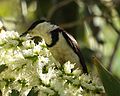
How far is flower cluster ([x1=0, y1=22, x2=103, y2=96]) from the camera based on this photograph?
125 cm

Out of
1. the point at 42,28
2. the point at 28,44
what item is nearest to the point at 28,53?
the point at 28,44

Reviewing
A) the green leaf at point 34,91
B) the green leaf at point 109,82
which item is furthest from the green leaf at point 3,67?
the green leaf at point 109,82

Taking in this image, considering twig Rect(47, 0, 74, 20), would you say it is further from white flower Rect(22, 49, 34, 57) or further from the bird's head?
white flower Rect(22, 49, 34, 57)

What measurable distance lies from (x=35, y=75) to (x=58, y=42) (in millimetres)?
444

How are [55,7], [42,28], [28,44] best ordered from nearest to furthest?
[28,44] → [42,28] → [55,7]

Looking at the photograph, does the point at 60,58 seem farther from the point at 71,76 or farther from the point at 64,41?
the point at 71,76

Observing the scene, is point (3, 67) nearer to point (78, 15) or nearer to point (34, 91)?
point (34, 91)

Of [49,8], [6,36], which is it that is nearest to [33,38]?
[6,36]

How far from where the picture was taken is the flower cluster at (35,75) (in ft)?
4.12

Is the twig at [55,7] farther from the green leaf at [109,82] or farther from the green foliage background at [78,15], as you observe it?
the green leaf at [109,82]

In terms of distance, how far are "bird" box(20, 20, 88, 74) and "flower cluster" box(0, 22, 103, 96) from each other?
227 mm

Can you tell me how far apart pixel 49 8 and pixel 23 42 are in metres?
1.50

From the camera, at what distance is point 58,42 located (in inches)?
66.8

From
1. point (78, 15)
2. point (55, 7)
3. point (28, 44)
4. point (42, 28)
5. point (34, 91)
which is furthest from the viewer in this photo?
point (78, 15)
